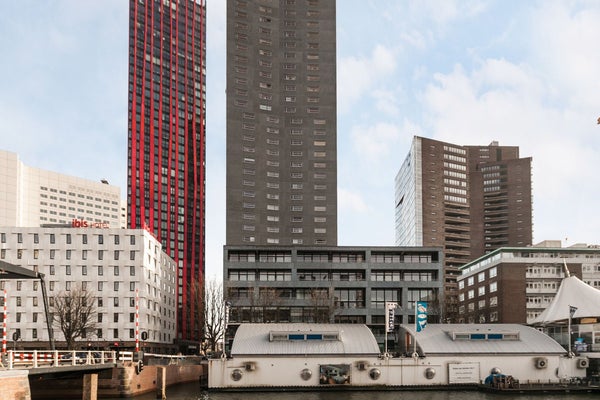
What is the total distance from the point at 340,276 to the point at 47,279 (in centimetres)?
6173

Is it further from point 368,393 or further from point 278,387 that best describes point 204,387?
point 368,393

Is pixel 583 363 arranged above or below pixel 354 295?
below

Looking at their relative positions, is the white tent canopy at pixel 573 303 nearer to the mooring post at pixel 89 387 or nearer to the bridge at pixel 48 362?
the bridge at pixel 48 362

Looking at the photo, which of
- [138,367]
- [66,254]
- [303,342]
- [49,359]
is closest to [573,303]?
[303,342]

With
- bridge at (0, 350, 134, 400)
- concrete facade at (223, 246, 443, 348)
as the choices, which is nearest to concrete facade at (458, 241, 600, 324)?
concrete facade at (223, 246, 443, 348)

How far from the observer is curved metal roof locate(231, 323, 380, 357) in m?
78.1

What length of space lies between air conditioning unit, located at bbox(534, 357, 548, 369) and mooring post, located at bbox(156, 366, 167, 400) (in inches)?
1854

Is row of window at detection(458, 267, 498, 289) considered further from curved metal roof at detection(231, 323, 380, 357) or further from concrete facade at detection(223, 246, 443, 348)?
curved metal roof at detection(231, 323, 380, 357)

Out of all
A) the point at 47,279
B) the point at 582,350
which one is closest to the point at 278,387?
the point at 582,350

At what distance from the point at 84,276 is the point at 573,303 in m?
94.4

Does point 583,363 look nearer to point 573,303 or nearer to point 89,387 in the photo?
point 573,303

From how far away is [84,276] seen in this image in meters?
131

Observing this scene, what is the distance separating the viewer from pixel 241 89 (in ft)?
614

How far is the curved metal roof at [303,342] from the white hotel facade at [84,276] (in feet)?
176
